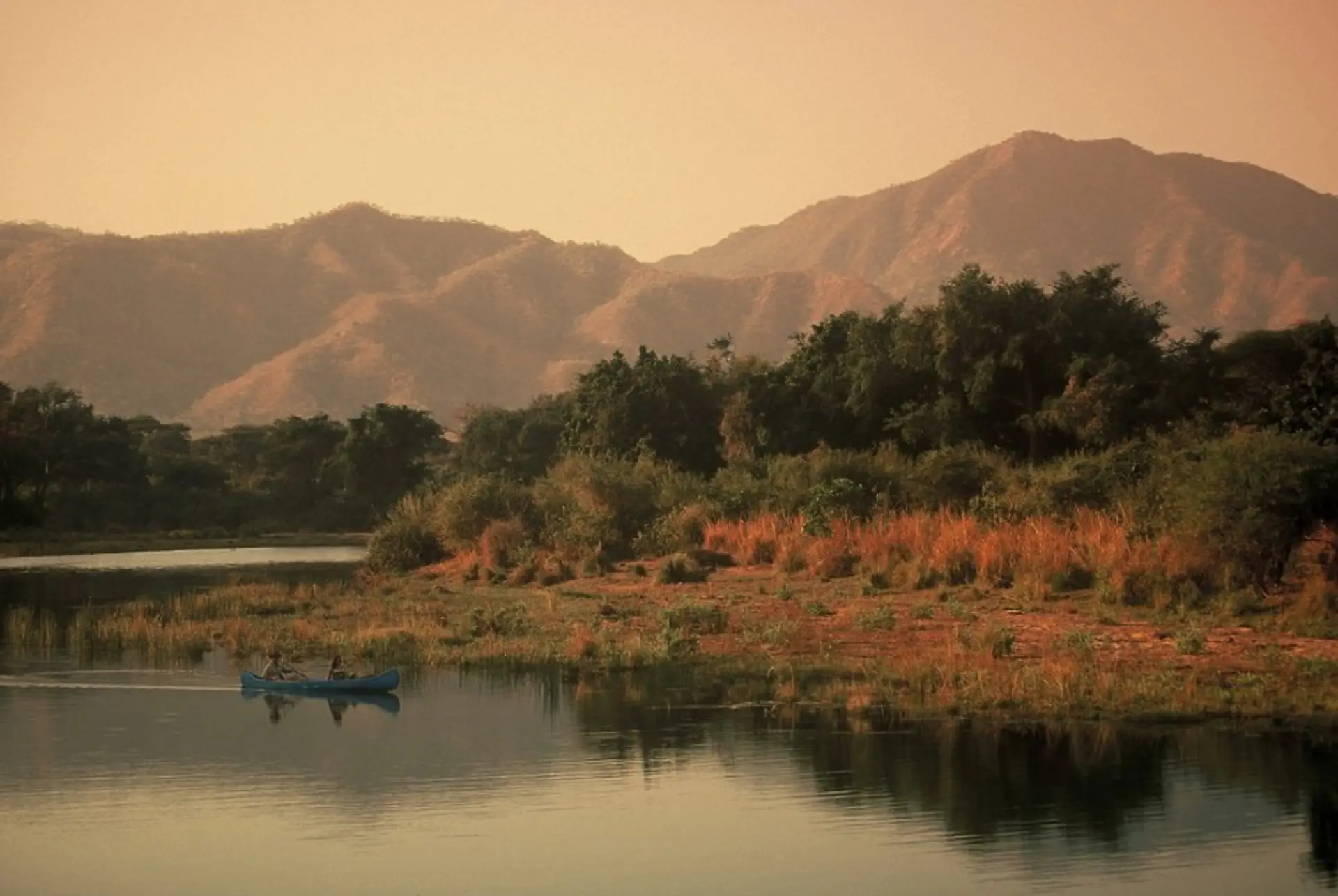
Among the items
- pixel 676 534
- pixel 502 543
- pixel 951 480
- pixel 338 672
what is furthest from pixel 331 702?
pixel 502 543

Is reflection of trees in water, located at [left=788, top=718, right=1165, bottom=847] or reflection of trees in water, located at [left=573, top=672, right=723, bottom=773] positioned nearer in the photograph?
reflection of trees in water, located at [left=788, top=718, right=1165, bottom=847]

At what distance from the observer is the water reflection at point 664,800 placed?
1727 centimetres

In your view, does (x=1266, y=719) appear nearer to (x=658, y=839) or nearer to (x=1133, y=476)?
(x=658, y=839)

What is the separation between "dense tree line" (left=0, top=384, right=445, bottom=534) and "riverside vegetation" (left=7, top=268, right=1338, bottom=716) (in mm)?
34906

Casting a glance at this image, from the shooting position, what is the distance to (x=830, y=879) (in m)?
16.9

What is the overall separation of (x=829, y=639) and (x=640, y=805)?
37.8 ft

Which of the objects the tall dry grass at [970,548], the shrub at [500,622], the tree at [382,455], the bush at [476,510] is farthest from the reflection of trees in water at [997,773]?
the tree at [382,455]

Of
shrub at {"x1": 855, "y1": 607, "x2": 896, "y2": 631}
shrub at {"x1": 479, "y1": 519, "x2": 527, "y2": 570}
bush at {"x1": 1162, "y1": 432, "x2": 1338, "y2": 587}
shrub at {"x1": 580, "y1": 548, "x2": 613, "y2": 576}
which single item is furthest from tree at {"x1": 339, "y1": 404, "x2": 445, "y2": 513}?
bush at {"x1": 1162, "y1": 432, "x2": 1338, "y2": 587}

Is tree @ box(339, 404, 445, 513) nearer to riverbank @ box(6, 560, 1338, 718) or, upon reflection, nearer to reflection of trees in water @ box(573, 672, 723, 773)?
riverbank @ box(6, 560, 1338, 718)

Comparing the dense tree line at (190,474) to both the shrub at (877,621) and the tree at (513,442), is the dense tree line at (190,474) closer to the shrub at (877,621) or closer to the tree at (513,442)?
the tree at (513,442)

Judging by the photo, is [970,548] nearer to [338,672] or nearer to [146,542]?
[338,672]

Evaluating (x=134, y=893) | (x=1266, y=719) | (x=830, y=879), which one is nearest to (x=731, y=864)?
(x=830, y=879)

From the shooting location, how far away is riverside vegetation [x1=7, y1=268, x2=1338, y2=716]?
28.0m

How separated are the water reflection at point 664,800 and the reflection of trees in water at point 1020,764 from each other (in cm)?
5
